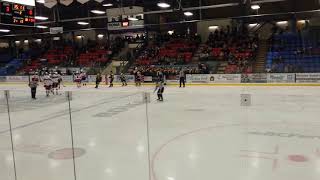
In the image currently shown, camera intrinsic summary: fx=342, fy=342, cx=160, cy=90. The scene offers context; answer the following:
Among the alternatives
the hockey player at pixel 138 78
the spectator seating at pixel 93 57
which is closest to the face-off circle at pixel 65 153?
the hockey player at pixel 138 78

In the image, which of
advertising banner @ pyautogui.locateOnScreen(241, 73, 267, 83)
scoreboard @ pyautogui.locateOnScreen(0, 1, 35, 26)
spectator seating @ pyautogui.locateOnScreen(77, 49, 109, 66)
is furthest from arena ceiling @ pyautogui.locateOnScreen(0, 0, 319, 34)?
scoreboard @ pyautogui.locateOnScreen(0, 1, 35, 26)

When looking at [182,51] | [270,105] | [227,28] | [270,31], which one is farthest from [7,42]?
[270,105]

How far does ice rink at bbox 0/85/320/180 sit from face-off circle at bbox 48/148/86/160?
0.06 ft

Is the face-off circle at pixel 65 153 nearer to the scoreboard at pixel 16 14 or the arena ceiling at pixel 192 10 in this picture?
the scoreboard at pixel 16 14

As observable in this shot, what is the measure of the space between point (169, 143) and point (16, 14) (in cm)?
907

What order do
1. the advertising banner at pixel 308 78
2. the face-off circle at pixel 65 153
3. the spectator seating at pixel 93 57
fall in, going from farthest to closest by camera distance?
the spectator seating at pixel 93 57
the advertising banner at pixel 308 78
the face-off circle at pixel 65 153

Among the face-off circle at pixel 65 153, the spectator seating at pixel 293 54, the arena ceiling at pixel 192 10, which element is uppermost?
the arena ceiling at pixel 192 10

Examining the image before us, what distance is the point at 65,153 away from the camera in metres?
6.15

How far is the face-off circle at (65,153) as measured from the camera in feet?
19.3

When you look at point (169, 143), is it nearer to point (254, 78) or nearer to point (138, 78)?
point (254, 78)

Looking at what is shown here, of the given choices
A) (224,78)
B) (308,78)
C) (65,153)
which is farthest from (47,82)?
(308,78)

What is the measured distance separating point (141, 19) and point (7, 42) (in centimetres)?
2548

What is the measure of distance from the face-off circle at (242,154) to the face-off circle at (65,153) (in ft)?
4.61

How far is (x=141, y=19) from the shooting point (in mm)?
18672
